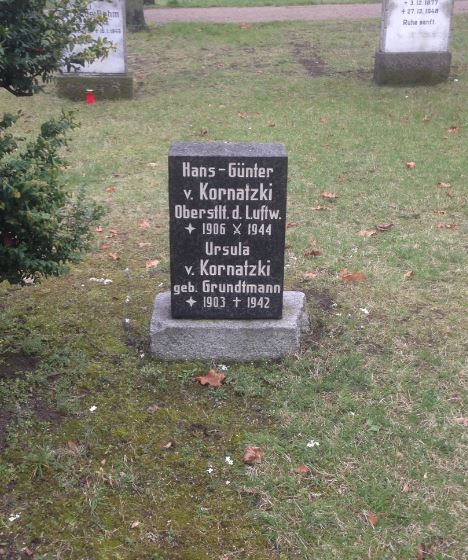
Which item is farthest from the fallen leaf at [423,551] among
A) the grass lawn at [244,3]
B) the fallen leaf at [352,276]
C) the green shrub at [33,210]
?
the grass lawn at [244,3]

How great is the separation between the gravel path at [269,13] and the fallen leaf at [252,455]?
1554cm

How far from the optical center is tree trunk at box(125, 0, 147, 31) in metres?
16.2

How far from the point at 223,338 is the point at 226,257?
0.49 metres

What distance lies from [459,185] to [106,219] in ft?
11.4

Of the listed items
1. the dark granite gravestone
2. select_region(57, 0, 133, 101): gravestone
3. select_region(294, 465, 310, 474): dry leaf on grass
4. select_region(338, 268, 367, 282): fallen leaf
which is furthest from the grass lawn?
select_region(294, 465, 310, 474): dry leaf on grass

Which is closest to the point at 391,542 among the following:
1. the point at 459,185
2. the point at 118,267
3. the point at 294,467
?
the point at 294,467

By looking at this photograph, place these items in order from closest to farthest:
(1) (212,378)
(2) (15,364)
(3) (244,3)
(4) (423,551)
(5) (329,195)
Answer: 1. (4) (423,551)
2. (1) (212,378)
3. (2) (15,364)
4. (5) (329,195)
5. (3) (244,3)

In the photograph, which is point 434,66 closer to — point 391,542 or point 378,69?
point 378,69

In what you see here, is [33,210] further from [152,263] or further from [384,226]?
[384,226]

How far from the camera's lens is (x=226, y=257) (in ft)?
14.5

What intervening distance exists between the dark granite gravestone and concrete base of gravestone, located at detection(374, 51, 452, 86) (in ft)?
24.4

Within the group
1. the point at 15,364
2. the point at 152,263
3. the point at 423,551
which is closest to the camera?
the point at 423,551

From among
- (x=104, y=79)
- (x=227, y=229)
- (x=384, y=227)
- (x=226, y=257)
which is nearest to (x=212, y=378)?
(x=226, y=257)

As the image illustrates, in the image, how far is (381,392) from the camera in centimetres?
417
